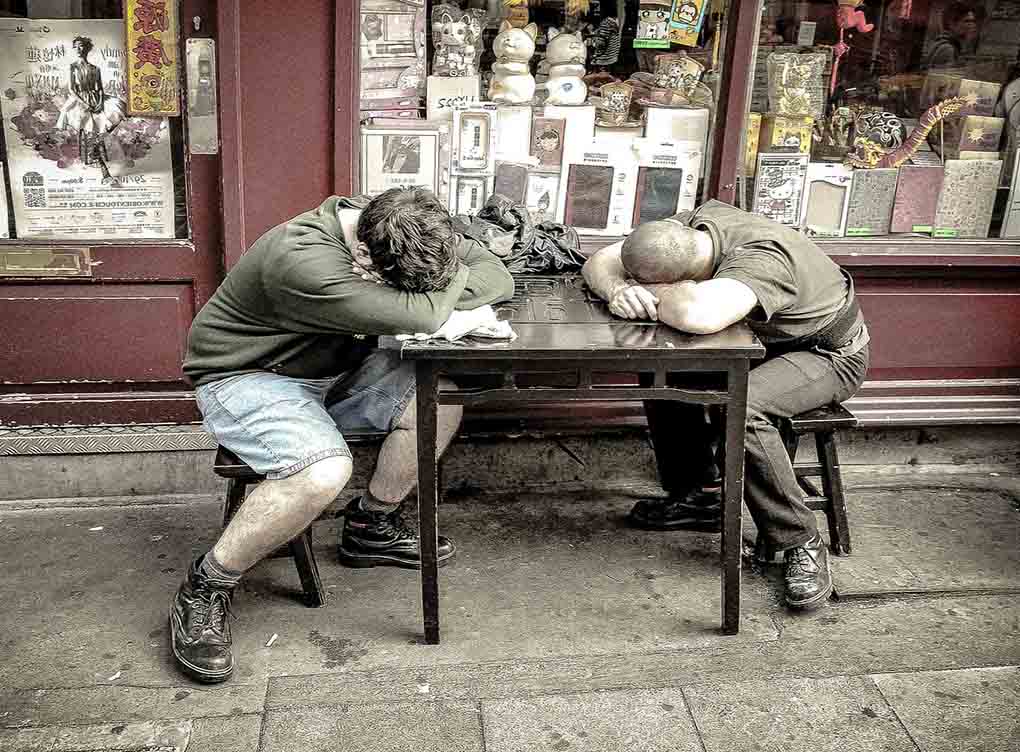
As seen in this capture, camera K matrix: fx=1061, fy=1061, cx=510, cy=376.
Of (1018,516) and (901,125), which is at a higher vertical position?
(901,125)

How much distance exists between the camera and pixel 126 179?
397cm

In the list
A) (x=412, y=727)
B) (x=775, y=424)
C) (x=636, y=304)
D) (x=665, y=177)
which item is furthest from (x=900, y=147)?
(x=412, y=727)

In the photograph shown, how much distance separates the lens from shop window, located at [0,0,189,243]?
378cm

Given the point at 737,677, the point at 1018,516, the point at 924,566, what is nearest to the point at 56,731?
the point at 737,677

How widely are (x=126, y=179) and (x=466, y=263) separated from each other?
4.67 ft

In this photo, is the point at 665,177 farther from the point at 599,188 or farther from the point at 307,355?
the point at 307,355

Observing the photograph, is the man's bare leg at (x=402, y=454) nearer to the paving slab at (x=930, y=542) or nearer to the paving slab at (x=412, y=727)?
the paving slab at (x=412, y=727)

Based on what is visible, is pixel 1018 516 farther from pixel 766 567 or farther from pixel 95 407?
pixel 95 407

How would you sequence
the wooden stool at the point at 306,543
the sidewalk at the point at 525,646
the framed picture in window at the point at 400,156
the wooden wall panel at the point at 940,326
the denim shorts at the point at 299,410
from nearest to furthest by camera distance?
the sidewalk at the point at 525,646
the denim shorts at the point at 299,410
the wooden stool at the point at 306,543
the framed picture in window at the point at 400,156
the wooden wall panel at the point at 940,326

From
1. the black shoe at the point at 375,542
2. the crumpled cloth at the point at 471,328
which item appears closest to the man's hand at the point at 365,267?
the crumpled cloth at the point at 471,328

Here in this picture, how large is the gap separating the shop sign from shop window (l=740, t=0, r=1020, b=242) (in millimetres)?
2226

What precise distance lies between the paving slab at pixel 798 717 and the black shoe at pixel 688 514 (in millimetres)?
978

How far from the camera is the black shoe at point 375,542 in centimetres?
373

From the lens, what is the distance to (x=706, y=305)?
3.09m
